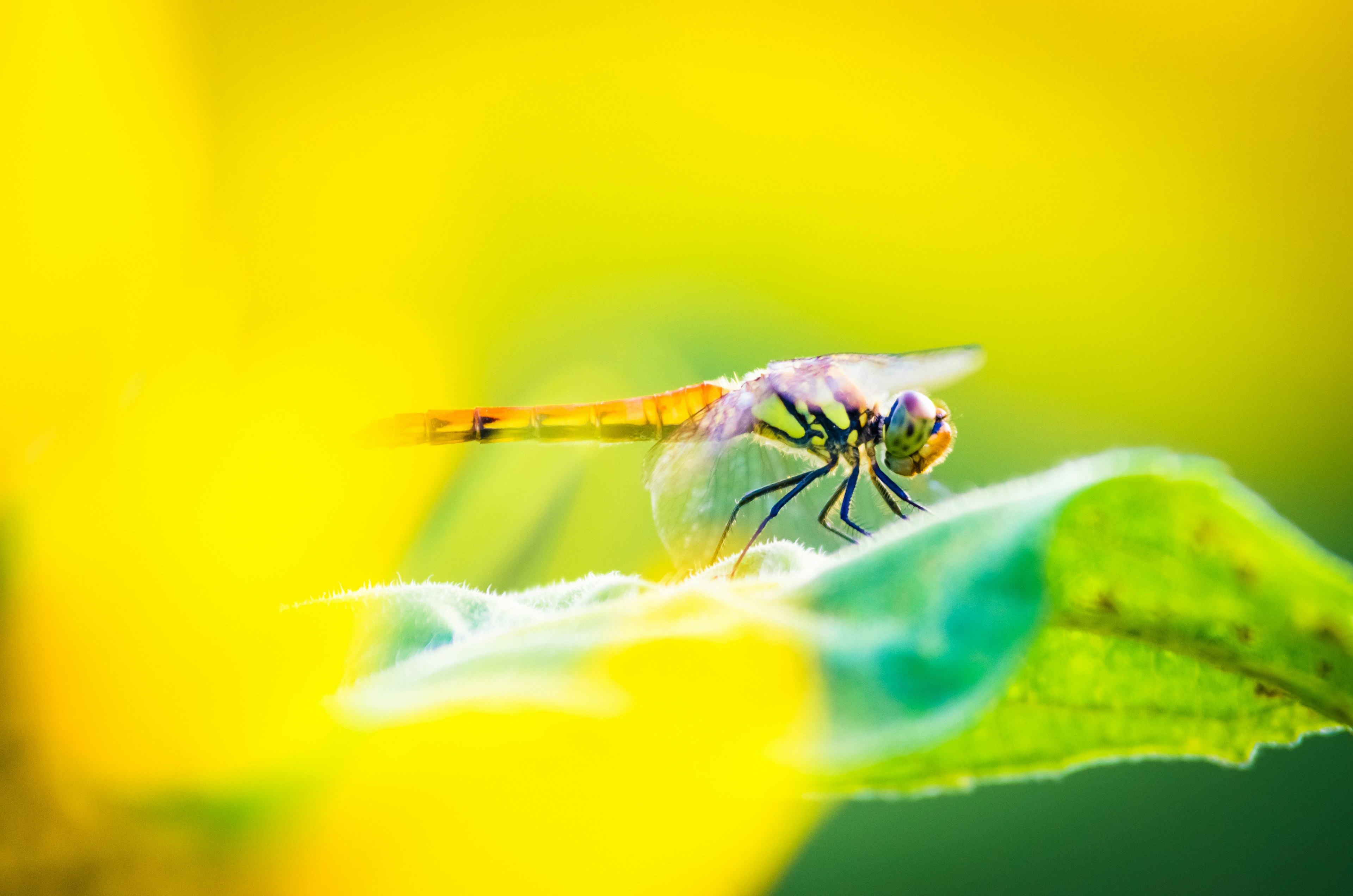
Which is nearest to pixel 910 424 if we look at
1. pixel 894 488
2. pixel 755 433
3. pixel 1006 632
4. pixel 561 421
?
pixel 894 488

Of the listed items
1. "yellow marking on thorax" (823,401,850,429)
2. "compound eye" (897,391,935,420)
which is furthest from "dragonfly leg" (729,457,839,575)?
"compound eye" (897,391,935,420)

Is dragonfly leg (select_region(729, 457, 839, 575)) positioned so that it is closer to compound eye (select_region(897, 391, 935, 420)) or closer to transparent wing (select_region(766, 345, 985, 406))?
transparent wing (select_region(766, 345, 985, 406))

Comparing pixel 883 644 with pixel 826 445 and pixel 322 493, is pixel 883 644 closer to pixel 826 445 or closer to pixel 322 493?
pixel 826 445

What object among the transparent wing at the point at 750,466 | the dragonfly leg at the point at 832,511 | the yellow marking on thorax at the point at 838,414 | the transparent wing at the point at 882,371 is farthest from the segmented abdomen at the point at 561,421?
the dragonfly leg at the point at 832,511

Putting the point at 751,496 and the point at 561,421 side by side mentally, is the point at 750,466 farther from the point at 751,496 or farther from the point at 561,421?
the point at 561,421

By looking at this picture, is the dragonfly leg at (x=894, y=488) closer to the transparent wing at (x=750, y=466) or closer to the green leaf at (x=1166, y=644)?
the transparent wing at (x=750, y=466)
